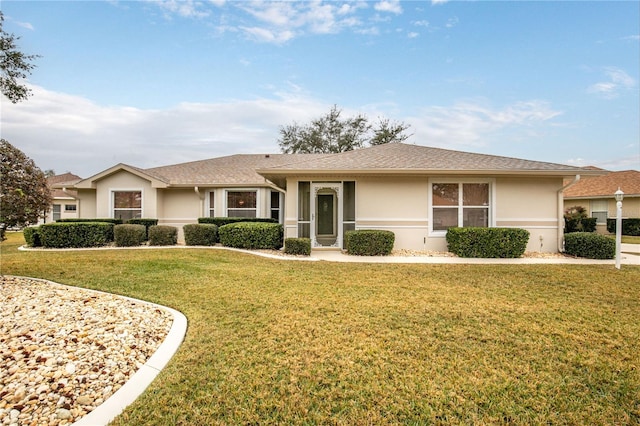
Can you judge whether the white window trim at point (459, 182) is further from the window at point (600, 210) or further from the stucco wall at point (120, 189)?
the window at point (600, 210)

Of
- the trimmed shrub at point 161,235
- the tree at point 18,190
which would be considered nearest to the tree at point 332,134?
the trimmed shrub at point 161,235

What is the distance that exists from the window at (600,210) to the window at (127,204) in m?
28.4


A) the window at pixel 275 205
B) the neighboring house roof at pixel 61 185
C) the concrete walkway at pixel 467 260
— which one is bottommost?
the concrete walkway at pixel 467 260

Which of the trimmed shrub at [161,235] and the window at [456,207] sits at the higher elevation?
the window at [456,207]

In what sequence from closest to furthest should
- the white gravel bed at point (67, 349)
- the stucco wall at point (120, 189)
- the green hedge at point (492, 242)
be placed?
the white gravel bed at point (67, 349), the green hedge at point (492, 242), the stucco wall at point (120, 189)

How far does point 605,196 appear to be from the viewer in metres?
19.8

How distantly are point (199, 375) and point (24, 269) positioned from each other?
731 cm

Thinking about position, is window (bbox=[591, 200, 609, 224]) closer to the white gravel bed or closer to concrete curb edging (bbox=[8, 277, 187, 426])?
concrete curb edging (bbox=[8, 277, 187, 426])

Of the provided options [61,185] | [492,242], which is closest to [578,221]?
[492,242]

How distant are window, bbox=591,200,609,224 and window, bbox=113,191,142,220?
2835cm

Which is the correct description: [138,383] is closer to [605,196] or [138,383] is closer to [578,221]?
[578,221]

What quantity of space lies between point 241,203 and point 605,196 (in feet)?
75.8

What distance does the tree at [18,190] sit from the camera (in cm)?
569

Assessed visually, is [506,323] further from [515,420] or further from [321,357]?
[321,357]
